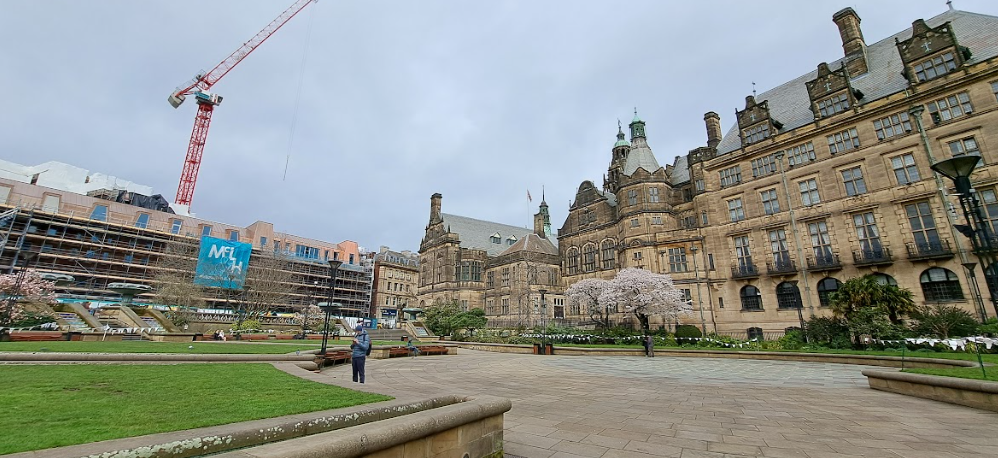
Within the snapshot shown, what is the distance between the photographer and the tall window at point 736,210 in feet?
110

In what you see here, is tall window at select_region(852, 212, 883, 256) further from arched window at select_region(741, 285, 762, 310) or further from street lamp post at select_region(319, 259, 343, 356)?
street lamp post at select_region(319, 259, 343, 356)

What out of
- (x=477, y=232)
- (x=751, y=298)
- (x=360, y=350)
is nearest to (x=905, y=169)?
(x=751, y=298)

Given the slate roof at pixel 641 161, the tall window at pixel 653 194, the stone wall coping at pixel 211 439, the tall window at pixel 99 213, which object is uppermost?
the slate roof at pixel 641 161

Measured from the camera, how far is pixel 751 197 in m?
33.1

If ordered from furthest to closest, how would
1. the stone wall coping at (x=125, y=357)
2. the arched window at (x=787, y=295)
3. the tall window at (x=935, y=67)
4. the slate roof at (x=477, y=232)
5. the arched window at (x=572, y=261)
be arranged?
the slate roof at (x=477, y=232) < the arched window at (x=572, y=261) < the arched window at (x=787, y=295) < the tall window at (x=935, y=67) < the stone wall coping at (x=125, y=357)

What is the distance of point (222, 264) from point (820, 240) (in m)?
62.3

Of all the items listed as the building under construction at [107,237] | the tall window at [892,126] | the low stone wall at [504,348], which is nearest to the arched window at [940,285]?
the tall window at [892,126]

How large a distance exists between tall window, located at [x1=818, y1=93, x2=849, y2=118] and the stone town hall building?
0.28 feet

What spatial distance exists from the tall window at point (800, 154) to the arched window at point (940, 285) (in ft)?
34.6

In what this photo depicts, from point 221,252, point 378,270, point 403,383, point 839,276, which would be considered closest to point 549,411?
point 403,383

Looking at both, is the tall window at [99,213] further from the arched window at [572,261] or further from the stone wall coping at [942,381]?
the stone wall coping at [942,381]

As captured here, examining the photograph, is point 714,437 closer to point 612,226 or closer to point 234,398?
point 234,398

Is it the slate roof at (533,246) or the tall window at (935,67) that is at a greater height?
the tall window at (935,67)

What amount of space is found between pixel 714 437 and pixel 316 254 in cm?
7940
